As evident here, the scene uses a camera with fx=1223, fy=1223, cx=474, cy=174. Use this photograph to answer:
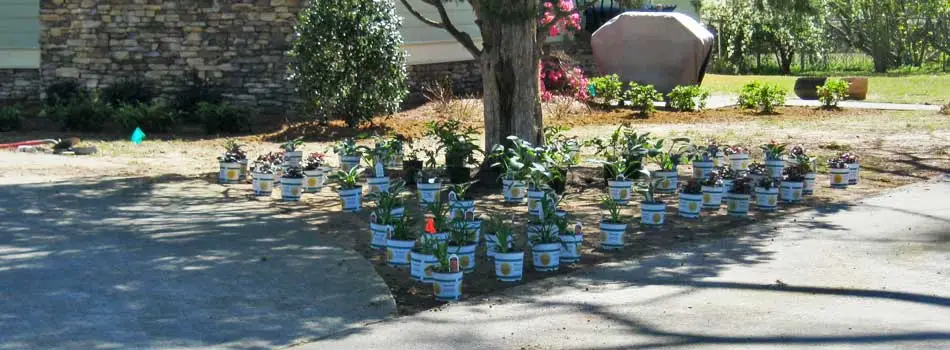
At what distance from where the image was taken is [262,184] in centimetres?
1088

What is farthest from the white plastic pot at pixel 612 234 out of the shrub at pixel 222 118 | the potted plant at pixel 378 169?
the shrub at pixel 222 118

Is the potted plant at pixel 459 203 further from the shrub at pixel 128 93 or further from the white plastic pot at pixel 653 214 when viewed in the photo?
the shrub at pixel 128 93

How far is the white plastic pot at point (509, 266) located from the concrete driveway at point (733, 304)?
21cm

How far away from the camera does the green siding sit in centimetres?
1802

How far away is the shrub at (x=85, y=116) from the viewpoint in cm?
1630

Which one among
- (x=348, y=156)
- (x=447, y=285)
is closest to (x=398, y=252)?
(x=447, y=285)

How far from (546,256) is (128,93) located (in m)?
11.2

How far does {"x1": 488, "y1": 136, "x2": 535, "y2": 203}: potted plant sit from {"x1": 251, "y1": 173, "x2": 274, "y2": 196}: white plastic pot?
1.99m

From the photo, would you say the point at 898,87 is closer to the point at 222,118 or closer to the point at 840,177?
the point at 840,177

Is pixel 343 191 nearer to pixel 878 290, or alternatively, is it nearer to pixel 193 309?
pixel 193 309

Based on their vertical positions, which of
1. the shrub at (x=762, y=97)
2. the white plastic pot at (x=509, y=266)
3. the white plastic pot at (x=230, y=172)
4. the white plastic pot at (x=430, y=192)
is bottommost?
the white plastic pot at (x=509, y=266)

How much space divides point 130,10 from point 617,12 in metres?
10.5

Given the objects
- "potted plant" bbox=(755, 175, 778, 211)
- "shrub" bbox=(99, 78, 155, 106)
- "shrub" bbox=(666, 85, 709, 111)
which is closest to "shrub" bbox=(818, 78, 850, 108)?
"shrub" bbox=(666, 85, 709, 111)

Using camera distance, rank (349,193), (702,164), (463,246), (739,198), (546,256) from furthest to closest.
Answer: (702,164) < (349,193) < (739,198) < (546,256) < (463,246)
